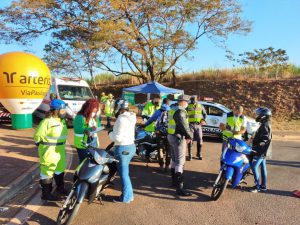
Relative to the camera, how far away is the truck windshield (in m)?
15.7

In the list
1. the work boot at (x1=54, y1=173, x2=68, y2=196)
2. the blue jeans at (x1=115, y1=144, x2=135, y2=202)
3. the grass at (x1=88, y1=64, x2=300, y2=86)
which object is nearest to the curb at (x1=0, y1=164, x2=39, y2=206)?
the work boot at (x1=54, y1=173, x2=68, y2=196)

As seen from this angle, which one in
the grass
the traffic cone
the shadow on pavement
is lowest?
the shadow on pavement

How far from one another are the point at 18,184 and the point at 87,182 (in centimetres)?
233

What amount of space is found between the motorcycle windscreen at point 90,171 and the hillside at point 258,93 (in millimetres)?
20596

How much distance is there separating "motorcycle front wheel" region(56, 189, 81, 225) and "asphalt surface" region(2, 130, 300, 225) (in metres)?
0.25

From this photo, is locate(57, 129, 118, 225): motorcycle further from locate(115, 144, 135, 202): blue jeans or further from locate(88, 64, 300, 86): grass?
locate(88, 64, 300, 86): grass

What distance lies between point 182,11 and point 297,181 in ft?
60.4

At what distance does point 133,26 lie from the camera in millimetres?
22562

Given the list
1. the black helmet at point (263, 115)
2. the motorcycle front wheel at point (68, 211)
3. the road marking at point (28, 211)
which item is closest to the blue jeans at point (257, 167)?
the black helmet at point (263, 115)

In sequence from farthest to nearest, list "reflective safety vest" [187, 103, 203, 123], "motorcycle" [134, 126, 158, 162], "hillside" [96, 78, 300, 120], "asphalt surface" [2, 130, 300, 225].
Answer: "hillside" [96, 78, 300, 120] → "reflective safety vest" [187, 103, 203, 123] → "motorcycle" [134, 126, 158, 162] → "asphalt surface" [2, 130, 300, 225]

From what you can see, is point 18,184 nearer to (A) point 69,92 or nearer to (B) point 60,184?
(B) point 60,184

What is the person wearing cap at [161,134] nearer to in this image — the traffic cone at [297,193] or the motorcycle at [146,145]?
the motorcycle at [146,145]

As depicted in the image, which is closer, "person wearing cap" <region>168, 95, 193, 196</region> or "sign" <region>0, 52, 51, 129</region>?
"person wearing cap" <region>168, 95, 193, 196</region>

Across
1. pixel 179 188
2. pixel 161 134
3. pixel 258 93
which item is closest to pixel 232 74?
pixel 258 93
